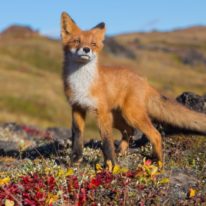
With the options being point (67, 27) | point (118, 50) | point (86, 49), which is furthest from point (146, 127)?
point (118, 50)

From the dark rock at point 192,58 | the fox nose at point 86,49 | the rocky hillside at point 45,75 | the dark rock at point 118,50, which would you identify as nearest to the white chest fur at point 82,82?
the fox nose at point 86,49

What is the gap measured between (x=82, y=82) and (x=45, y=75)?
A: 55872 millimetres

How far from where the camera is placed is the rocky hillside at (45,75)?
45750 millimetres

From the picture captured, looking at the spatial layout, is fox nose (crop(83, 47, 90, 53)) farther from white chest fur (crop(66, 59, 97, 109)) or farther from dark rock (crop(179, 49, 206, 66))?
dark rock (crop(179, 49, 206, 66))

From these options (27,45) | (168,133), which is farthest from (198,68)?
(168,133)

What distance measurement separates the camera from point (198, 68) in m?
121

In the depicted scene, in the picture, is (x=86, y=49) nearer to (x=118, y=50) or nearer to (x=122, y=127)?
(x=122, y=127)

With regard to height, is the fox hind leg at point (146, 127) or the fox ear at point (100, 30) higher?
the fox ear at point (100, 30)

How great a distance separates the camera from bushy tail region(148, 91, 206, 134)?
35.6ft

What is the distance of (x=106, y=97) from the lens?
34.0ft

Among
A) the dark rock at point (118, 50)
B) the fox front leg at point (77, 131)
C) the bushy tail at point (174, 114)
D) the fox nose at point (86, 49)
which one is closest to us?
the fox nose at point (86, 49)

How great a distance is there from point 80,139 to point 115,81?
4.68ft

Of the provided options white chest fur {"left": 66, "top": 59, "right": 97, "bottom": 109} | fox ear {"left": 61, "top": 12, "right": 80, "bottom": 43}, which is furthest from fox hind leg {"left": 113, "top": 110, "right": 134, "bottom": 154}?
fox ear {"left": 61, "top": 12, "right": 80, "bottom": 43}

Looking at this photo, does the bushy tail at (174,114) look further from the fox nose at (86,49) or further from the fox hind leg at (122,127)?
the fox nose at (86,49)
